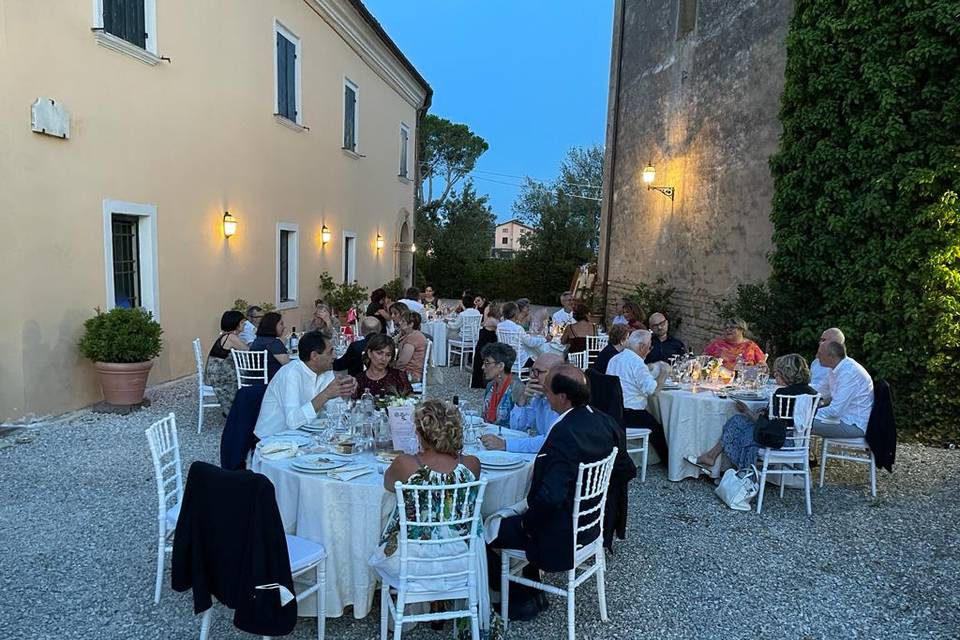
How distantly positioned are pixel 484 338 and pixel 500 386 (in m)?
4.72

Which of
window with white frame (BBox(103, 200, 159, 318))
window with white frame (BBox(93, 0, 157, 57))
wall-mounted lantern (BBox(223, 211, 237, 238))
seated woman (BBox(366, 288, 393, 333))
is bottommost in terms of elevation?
seated woman (BBox(366, 288, 393, 333))

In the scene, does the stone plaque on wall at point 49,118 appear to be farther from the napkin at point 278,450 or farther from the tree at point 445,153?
the tree at point 445,153

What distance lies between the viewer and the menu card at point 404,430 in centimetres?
369

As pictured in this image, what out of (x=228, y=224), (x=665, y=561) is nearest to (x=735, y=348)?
(x=665, y=561)

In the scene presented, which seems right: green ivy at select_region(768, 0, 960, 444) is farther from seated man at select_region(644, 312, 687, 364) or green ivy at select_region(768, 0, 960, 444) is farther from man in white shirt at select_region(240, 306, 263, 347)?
man in white shirt at select_region(240, 306, 263, 347)

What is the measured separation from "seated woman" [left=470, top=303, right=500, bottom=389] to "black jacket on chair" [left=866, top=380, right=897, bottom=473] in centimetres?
497

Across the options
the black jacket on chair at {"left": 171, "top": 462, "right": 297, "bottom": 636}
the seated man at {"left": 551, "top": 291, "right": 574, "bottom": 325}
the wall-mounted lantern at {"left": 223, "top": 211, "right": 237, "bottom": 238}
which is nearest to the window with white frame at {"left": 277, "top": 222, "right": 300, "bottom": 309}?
the wall-mounted lantern at {"left": 223, "top": 211, "right": 237, "bottom": 238}

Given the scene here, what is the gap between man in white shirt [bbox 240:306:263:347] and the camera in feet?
25.2

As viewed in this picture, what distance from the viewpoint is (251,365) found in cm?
671

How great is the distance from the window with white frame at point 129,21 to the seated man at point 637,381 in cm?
669

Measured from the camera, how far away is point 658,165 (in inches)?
531

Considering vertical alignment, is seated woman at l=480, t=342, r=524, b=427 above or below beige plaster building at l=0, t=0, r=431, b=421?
below

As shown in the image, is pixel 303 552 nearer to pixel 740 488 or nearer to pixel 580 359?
pixel 740 488

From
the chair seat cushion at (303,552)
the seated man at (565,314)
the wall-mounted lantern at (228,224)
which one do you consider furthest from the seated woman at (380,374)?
the wall-mounted lantern at (228,224)
